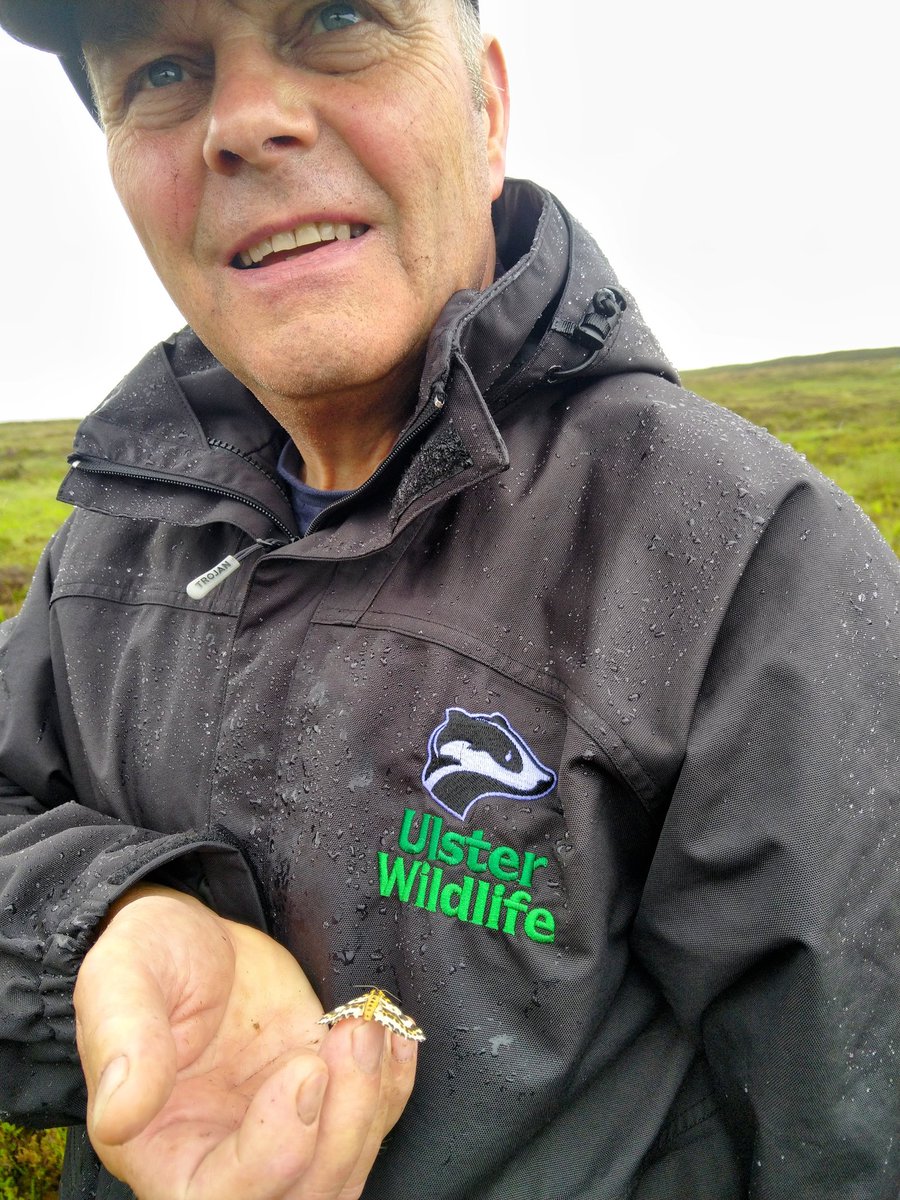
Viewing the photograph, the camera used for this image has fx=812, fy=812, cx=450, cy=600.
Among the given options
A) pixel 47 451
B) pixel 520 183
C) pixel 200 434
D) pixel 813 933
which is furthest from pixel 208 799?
pixel 47 451

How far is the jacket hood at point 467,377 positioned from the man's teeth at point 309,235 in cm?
33

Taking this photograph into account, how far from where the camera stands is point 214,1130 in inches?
53.6

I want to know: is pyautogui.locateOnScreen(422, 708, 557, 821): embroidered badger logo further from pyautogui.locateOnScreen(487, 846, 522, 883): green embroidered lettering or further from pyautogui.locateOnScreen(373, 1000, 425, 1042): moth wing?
pyautogui.locateOnScreen(373, 1000, 425, 1042): moth wing

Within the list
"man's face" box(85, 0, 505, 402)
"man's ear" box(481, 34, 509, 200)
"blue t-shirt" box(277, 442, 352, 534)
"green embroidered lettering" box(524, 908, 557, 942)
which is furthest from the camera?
"blue t-shirt" box(277, 442, 352, 534)

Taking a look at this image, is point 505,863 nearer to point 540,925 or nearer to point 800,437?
point 540,925

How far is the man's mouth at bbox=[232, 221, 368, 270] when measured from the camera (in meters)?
1.98

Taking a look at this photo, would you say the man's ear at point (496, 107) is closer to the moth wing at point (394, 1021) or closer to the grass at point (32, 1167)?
the moth wing at point (394, 1021)

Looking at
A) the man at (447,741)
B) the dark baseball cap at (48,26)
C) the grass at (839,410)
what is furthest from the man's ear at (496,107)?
the grass at (839,410)

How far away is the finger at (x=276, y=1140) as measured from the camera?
1.15 m

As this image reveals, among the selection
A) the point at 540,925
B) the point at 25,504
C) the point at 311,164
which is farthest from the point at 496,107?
the point at 25,504

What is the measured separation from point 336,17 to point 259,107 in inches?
10.8

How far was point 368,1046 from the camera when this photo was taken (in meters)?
1.23

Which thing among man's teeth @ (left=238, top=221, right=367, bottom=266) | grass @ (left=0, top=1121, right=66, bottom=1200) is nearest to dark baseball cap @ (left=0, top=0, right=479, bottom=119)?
man's teeth @ (left=238, top=221, right=367, bottom=266)

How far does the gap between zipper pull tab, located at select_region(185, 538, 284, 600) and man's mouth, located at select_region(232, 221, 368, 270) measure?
2.34ft
